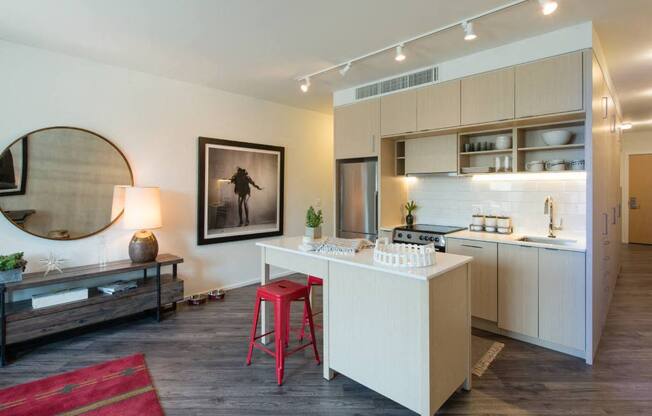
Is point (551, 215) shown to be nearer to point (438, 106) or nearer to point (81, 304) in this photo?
point (438, 106)

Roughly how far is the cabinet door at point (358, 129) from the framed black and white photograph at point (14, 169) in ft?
10.9

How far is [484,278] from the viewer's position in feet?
10.6

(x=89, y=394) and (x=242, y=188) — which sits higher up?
(x=242, y=188)

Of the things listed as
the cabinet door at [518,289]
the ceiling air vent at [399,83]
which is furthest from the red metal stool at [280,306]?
the ceiling air vent at [399,83]

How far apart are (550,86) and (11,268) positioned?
15.8 feet

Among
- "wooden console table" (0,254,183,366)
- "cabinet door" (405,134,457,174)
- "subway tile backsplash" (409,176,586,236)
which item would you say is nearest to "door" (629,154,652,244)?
"subway tile backsplash" (409,176,586,236)

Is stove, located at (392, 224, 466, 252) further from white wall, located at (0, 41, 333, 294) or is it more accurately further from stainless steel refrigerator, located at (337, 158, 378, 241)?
white wall, located at (0, 41, 333, 294)

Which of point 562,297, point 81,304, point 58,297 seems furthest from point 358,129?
point 58,297

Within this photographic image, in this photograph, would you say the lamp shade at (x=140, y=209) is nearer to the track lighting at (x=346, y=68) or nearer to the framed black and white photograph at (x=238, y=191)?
the framed black and white photograph at (x=238, y=191)

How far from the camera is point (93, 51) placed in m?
3.27

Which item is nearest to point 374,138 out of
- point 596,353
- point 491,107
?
point 491,107

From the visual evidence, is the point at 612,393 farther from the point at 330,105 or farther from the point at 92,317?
the point at 330,105

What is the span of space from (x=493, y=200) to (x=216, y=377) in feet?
10.9

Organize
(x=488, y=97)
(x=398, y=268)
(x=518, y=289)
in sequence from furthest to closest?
(x=488, y=97)
(x=518, y=289)
(x=398, y=268)
